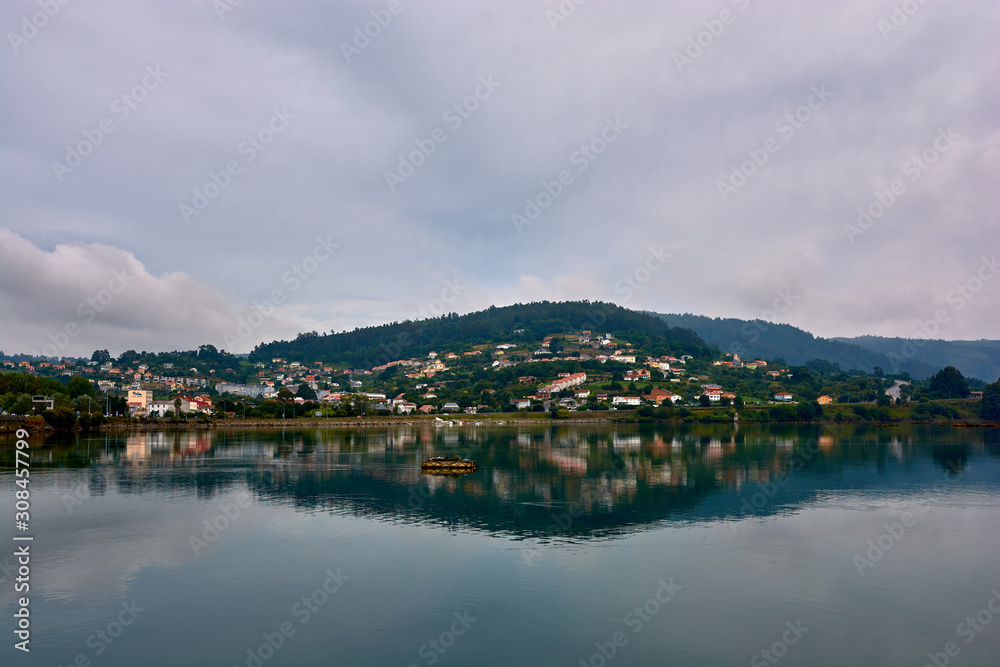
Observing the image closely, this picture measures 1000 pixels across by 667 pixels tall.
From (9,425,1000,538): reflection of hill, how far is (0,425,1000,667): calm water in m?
0.35

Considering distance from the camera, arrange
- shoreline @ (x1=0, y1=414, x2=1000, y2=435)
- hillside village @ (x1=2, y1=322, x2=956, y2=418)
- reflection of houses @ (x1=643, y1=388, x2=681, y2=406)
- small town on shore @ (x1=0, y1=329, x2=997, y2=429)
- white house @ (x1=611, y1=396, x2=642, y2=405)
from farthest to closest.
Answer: reflection of houses @ (x1=643, y1=388, x2=681, y2=406), white house @ (x1=611, y1=396, x2=642, y2=405), hillside village @ (x1=2, y1=322, x2=956, y2=418), shoreline @ (x1=0, y1=414, x2=1000, y2=435), small town on shore @ (x1=0, y1=329, x2=997, y2=429)

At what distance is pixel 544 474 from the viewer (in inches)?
1626

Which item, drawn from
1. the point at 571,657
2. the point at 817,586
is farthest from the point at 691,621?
the point at 817,586

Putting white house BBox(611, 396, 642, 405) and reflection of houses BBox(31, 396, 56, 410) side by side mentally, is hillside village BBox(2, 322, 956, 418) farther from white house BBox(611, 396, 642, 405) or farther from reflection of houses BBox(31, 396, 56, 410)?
reflection of houses BBox(31, 396, 56, 410)

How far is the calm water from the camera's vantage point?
1391 centimetres

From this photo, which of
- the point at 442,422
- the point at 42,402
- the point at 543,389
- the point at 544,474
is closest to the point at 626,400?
the point at 543,389

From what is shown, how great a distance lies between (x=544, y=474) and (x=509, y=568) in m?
22.2

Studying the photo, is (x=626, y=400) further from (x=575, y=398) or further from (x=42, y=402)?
(x=42, y=402)

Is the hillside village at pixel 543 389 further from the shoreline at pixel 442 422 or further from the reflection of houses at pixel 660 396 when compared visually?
the shoreline at pixel 442 422

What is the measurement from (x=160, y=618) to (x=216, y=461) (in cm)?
3714

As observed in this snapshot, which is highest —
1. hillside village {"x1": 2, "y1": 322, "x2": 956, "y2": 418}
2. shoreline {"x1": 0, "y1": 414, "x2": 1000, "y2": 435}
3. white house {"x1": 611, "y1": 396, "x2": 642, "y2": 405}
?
hillside village {"x1": 2, "y1": 322, "x2": 956, "y2": 418}

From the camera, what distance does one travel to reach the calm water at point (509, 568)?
13.9 meters

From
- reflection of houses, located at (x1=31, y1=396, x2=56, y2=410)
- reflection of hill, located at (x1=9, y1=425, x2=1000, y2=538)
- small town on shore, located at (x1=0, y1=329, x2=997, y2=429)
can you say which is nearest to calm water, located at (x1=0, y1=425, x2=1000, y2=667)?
reflection of hill, located at (x1=9, y1=425, x2=1000, y2=538)

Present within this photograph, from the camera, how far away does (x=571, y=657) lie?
13211 mm
